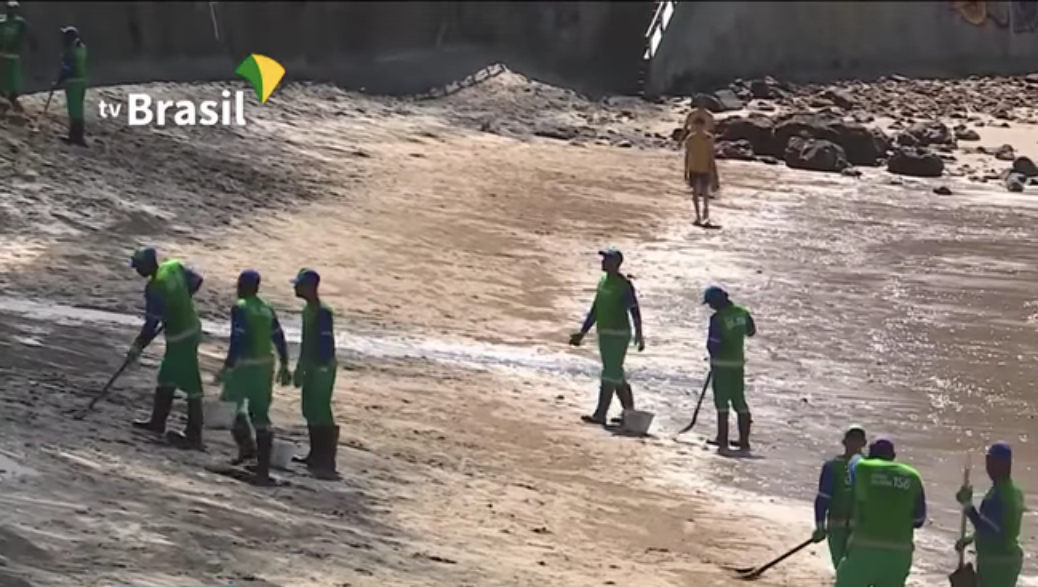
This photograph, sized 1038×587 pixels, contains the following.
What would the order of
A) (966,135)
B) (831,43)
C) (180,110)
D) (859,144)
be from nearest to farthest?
(180,110)
(859,144)
(966,135)
(831,43)

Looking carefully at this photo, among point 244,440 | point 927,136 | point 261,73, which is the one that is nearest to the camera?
point 244,440

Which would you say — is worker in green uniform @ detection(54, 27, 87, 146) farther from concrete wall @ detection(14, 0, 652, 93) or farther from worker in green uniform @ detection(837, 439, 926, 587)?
worker in green uniform @ detection(837, 439, 926, 587)

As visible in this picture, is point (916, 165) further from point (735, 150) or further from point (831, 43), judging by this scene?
point (831, 43)

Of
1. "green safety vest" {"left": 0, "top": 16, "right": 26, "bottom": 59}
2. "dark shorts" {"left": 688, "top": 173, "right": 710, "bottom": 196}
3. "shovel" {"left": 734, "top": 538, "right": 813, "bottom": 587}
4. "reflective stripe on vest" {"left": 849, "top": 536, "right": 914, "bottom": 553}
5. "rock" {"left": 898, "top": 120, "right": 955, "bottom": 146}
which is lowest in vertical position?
"shovel" {"left": 734, "top": 538, "right": 813, "bottom": 587}

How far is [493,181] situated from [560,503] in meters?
13.4

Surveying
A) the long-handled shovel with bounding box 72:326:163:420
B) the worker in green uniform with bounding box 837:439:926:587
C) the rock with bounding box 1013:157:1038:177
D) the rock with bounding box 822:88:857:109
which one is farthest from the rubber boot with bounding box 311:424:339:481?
the rock with bounding box 822:88:857:109

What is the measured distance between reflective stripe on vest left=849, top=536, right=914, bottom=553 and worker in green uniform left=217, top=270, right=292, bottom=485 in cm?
378

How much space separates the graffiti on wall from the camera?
40031 millimetres

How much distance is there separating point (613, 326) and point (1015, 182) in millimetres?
14029

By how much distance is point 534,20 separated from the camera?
36.5 meters

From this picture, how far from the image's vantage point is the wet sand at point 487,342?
1117cm

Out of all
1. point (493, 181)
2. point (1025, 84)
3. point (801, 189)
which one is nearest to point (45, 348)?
point (493, 181)

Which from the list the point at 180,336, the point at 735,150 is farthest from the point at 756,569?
the point at 735,150

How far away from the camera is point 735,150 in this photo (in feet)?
97.6
